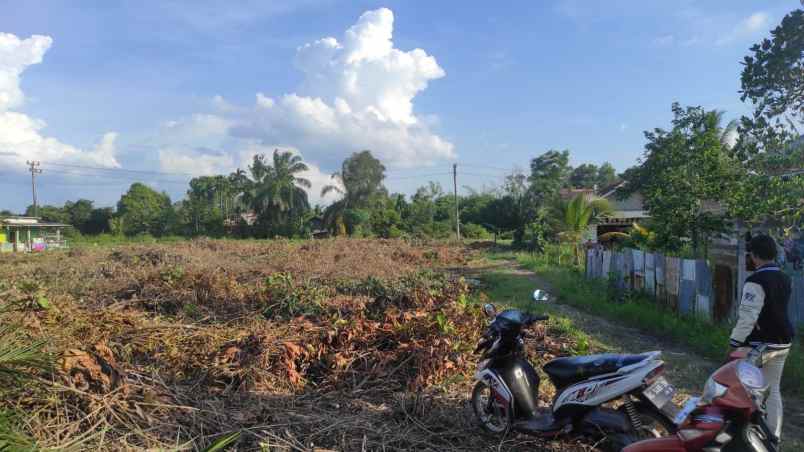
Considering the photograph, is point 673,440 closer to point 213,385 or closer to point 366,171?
point 213,385

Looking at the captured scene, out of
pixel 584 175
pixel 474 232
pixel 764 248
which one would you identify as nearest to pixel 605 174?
pixel 584 175

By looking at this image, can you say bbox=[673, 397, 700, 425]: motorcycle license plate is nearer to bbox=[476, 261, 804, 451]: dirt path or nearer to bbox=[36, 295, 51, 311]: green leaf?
bbox=[476, 261, 804, 451]: dirt path

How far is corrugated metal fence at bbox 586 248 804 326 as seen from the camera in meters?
7.04

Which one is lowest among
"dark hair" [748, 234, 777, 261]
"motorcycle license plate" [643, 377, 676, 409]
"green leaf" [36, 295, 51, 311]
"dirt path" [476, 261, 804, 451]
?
"dirt path" [476, 261, 804, 451]

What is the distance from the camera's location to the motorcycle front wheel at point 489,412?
386 centimetres

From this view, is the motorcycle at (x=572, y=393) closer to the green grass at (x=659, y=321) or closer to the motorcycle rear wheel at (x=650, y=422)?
the motorcycle rear wheel at (x=650, y=422)

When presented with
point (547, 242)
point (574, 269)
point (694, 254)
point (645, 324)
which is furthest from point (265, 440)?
point (547, 242)

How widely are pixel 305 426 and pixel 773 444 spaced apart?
9.74ft

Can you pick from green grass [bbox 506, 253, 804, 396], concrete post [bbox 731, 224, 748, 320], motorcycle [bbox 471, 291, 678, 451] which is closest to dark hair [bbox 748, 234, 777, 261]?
motorcycle [bbox 471, 291, 678, 451]

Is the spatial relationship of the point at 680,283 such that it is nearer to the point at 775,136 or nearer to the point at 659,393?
the point at 775,136

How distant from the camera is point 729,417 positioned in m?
2.19

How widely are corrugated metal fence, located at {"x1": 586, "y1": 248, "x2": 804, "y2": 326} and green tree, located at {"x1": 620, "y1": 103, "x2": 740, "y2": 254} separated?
2.80ft

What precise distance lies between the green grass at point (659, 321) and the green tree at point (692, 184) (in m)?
1.58

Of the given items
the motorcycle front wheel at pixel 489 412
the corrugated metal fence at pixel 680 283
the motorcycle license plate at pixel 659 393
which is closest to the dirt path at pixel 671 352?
the corrugated metal fence at pixel 680 283
